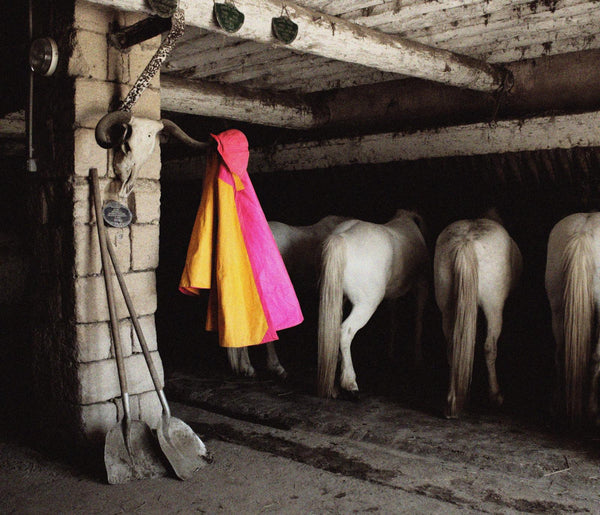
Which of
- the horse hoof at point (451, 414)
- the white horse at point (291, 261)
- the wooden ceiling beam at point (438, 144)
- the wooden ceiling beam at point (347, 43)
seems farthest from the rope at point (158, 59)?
the wooden ceiling beam at point (438, 144)

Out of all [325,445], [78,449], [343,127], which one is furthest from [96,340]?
[343,127]

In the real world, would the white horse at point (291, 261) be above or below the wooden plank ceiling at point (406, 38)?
below

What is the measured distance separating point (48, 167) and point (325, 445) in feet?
7.50

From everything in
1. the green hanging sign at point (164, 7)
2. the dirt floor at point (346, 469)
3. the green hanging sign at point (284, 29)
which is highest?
the green hanging sign at point (284, 29)

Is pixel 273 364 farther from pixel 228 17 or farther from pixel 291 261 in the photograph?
Result: pixel 228 17

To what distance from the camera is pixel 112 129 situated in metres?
3.29

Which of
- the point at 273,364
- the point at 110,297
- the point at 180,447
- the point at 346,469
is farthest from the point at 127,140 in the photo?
the point at 273,364

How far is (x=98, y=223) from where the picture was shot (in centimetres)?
323

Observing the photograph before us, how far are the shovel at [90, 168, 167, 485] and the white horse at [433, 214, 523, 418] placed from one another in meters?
1.97

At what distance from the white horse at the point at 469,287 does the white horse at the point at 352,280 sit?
48 cm

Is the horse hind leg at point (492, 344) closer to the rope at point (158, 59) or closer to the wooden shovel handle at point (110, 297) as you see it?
the wooden shovel handle at point (110, 297)

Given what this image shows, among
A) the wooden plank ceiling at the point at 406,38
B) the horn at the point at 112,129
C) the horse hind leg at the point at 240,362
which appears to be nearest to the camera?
the horn at the point at 112,129

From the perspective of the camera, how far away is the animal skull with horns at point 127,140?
320 centimetres

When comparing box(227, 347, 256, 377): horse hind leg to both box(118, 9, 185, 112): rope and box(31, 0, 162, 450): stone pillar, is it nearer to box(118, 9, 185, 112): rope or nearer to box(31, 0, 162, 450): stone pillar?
box(31, 0, 162, 450): stone pillar
